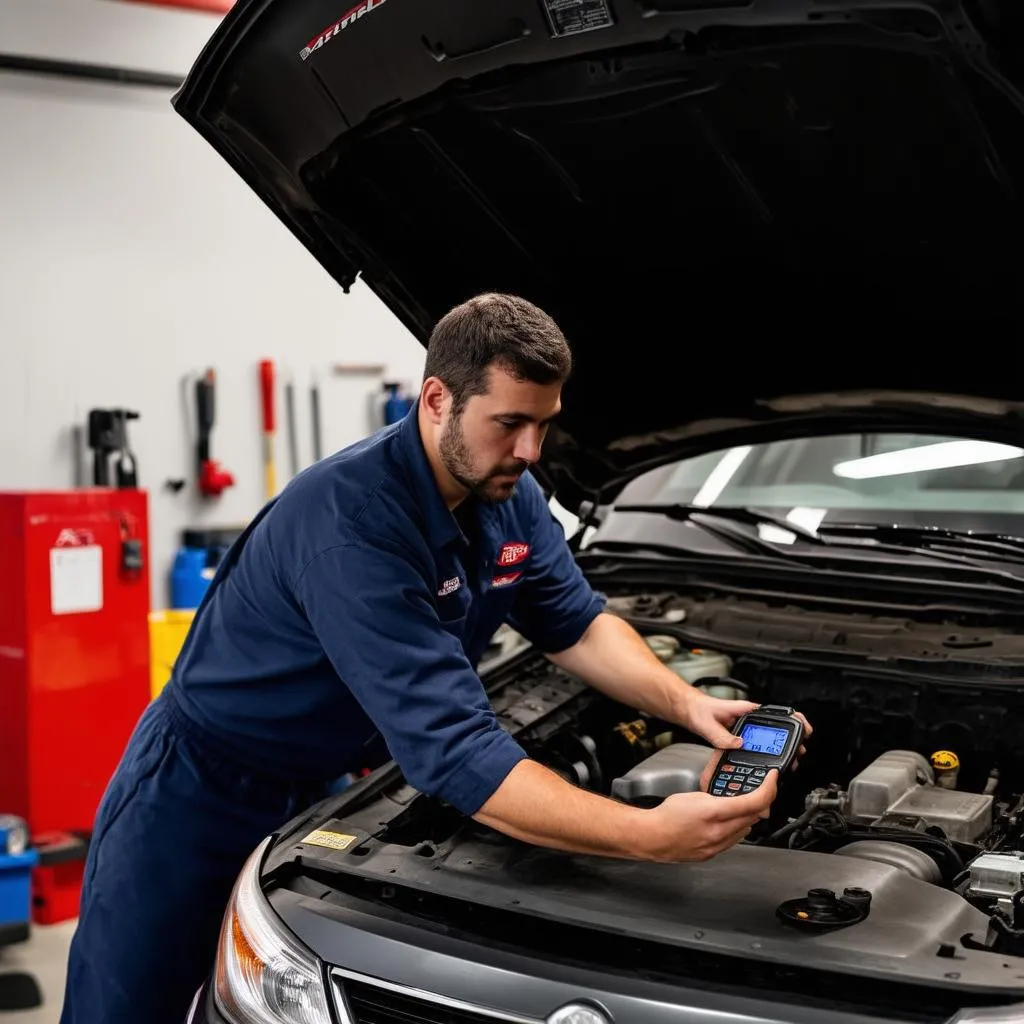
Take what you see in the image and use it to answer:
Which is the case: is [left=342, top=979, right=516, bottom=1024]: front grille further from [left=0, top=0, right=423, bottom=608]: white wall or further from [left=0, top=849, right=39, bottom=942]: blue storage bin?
[left=0, top=0, right=423, bottom=608]: white wall

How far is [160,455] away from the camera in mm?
5094

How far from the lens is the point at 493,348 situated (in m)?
1.70

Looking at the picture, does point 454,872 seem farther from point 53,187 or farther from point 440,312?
point 53,187

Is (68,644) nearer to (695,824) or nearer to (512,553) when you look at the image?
(512,553)

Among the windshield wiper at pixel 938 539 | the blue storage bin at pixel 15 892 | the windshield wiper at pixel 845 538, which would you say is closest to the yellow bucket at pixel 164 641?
the blue storage bin at pixel 15 892

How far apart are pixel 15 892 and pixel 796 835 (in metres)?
2.46

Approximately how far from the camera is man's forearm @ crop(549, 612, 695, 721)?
2.12 m

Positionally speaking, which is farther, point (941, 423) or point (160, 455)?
point (160, 455)

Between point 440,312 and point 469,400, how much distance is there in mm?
675

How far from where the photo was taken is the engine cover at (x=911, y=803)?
1.89 metres

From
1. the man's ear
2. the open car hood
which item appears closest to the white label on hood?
the open car hood

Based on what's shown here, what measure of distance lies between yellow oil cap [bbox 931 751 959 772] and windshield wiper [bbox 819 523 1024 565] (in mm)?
382

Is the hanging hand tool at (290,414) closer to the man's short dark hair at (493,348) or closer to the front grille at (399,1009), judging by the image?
the man's short dark hair at (493,348)

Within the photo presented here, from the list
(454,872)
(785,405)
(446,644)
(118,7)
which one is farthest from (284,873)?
(118,7)
